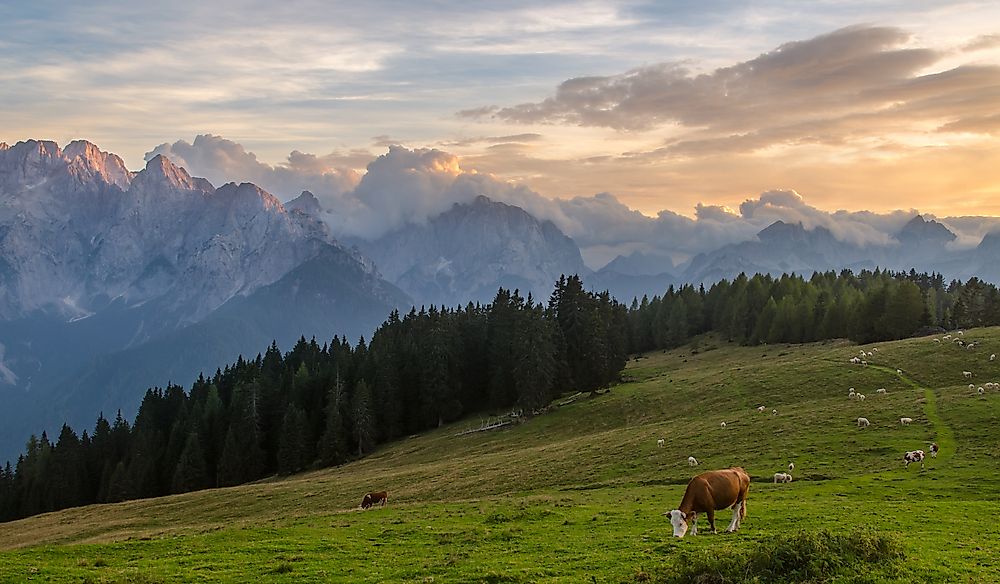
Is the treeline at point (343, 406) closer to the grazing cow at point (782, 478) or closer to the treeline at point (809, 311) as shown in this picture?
the treeline at point (809, 311)

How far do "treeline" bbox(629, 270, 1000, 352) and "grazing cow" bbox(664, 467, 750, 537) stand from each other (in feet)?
328

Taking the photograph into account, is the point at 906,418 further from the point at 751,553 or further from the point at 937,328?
the point at 937,328

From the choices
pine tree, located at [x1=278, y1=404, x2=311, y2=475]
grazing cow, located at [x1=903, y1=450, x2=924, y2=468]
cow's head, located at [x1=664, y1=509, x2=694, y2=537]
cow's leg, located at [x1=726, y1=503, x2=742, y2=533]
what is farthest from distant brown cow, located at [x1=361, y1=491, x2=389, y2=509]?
pine tree, located at [x1=278, y1=404, x2=311, y2=475]

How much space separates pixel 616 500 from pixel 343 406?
77194 mm

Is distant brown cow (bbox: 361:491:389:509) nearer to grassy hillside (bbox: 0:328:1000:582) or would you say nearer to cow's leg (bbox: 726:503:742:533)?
grassy hillside (bbox: 0:328:1000:582)

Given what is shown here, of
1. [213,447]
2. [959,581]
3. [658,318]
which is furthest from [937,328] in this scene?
[213,447]

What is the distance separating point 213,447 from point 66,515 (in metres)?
41.2

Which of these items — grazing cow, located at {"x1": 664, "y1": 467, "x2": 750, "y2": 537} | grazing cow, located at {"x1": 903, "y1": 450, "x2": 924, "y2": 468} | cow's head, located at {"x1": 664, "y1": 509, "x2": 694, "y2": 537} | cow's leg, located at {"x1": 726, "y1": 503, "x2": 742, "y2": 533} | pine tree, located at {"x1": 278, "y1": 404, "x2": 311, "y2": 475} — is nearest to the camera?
cow's head, located at {"x1": 664, "y1": 509, "x2": 694, "y2": 537}

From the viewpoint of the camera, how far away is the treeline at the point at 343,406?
102125 millimetres

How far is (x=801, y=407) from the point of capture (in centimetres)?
6056

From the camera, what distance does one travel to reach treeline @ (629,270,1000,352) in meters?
112

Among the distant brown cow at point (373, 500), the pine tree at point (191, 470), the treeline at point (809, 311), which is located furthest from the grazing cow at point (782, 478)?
the pine tree at point (191, 470)

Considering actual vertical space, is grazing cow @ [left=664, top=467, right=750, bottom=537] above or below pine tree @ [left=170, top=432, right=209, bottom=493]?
above

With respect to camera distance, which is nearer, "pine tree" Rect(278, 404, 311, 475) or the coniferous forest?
the coniferous forest
